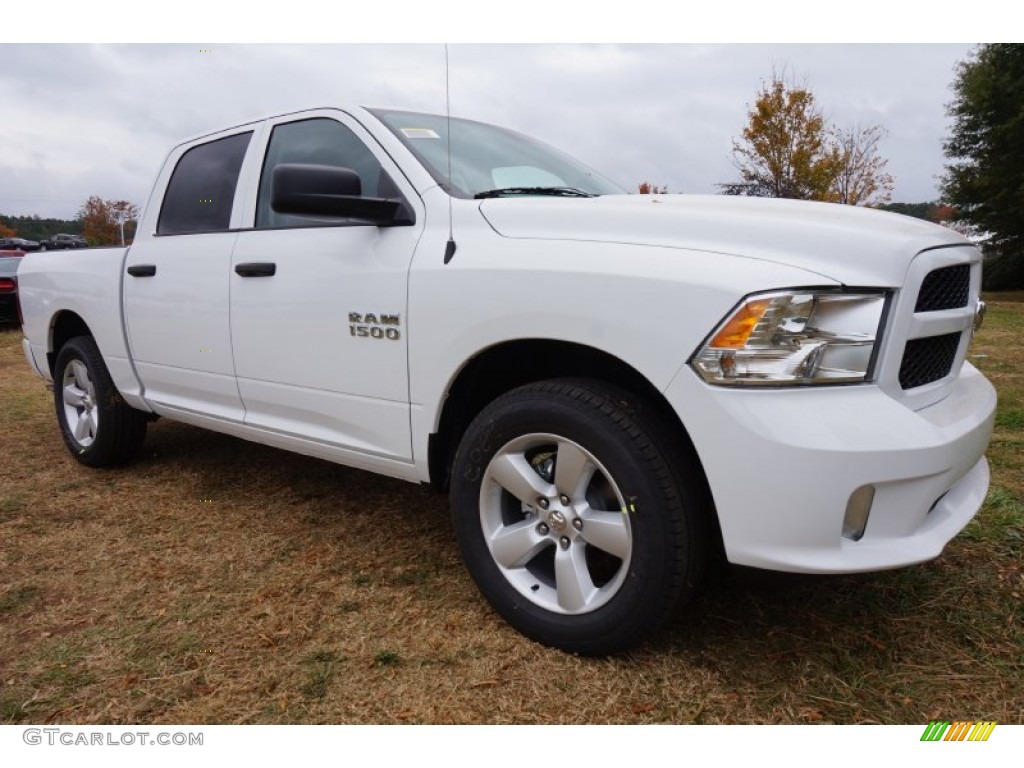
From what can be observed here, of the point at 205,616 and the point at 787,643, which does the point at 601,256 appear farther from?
the point at 205,616

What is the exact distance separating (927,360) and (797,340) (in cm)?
54

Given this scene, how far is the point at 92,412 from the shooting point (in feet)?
14.4

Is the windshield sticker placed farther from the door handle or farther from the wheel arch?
the wheel arch

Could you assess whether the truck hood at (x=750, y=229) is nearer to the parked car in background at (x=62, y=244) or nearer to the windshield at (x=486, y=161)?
the windshield at (x=486, y=161)

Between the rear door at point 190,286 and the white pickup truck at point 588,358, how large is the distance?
0.11 ft

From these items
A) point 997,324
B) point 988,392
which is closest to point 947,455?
point 988,392

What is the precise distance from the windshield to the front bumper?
1186 millimetres

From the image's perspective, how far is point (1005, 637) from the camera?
231 centimetres

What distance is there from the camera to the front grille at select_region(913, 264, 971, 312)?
6.70ft

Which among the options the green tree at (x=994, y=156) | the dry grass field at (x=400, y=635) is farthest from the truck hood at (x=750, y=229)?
the green tree at (x=994, y=156)

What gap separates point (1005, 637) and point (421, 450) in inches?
76.1

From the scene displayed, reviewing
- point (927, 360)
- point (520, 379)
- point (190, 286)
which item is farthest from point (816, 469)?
point (190, 286)

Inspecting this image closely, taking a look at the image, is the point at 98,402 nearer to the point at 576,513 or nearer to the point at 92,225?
the point at 576,513
